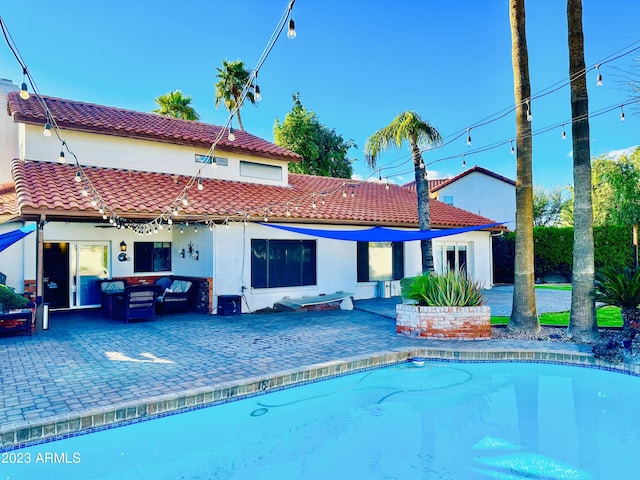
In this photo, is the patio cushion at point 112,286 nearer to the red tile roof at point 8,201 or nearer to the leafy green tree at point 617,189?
the red tile roof at point 8,201

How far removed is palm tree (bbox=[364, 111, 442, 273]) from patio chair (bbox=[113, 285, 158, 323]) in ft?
23.1

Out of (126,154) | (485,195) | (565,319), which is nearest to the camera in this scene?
(565,319)

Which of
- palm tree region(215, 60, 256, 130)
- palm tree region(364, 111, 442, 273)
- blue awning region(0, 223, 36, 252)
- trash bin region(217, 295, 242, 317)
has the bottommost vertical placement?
trash bin region(217, 295, 242, 317)

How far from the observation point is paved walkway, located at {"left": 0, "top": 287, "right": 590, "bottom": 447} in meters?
5.32

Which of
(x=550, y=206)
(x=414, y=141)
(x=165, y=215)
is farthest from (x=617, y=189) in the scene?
(x=165, y=215)

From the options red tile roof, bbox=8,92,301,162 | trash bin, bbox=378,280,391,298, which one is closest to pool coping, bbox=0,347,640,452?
trash bin, bbox=378,280,391,298

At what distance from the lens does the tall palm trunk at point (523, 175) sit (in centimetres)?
860

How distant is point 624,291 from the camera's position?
7.98 m

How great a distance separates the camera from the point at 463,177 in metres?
30.7

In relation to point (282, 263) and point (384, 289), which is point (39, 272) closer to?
point (282, 263)

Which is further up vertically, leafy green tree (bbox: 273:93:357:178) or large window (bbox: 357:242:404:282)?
leafy green tree (bbox: 273:93:357:178)

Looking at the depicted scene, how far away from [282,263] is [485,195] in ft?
71.5

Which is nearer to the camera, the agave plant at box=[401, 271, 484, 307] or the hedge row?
the agave plant at box=[401, 271, 484, 307]

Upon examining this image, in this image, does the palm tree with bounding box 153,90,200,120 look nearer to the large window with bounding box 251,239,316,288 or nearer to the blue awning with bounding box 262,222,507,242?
the large window with bounding box 251,239,316,288
